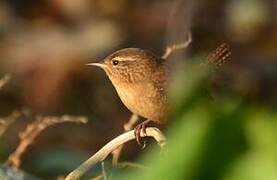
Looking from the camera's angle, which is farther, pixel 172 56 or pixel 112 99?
pixel 112 99

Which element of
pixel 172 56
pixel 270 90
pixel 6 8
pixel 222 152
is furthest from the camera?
pixel 6 8

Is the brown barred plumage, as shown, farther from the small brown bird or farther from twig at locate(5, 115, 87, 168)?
twig at locate(5, 115, 87, 168)

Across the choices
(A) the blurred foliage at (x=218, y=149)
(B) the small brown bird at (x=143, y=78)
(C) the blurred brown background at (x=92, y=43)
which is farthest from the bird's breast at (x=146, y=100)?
(C) the blurred brown background at (x=92, y=43)

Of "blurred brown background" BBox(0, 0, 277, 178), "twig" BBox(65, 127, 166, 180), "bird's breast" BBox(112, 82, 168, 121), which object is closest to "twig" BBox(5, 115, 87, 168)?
"bird's breast" BBox(112, 82, 168, 121)

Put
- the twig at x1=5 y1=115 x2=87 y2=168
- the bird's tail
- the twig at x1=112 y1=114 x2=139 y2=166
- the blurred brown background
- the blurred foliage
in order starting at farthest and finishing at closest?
the blurred brown background
the bird's tail
the twig at x1=5 y1=115 x2=87 y2=168
the twig at x1=112 y1=114 x2=139 y2=166
the blurred foliage

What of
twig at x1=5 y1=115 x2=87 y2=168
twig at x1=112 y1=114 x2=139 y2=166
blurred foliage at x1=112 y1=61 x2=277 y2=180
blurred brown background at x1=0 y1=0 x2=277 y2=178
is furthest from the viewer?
blurred brown background at x1=0 y1=0 x2=277 y2=178

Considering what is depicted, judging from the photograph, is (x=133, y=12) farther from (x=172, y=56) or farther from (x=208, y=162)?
(x=208, y=162)

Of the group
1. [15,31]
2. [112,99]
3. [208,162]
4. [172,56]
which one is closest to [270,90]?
[112,99]
